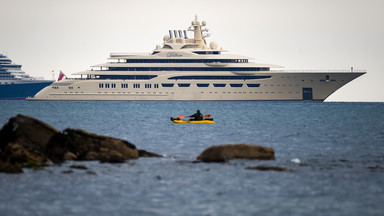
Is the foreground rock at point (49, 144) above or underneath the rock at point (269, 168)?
above

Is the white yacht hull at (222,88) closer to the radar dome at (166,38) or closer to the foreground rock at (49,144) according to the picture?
the radar dome at (166,38)

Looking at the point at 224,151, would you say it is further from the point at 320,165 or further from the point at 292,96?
the point at 292,96

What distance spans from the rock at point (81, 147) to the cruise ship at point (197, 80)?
76760mm

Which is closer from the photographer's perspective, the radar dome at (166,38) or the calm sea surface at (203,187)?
the calm sea surface at (203,187)

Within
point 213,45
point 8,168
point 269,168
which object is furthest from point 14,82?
point 269,168

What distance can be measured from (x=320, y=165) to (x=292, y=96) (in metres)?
78.5

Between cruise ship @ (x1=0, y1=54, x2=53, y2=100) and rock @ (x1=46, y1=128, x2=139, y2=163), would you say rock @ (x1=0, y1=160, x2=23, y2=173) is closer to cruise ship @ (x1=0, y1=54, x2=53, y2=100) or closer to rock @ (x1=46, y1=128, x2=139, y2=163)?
rock @ (x1=46, y1=128, x2=139, y2=163)

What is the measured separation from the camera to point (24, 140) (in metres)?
23.7

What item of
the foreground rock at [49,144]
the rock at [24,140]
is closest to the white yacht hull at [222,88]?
the foreground rock at [49,144]

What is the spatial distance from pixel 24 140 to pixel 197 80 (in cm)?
7882

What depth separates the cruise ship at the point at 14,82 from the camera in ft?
438

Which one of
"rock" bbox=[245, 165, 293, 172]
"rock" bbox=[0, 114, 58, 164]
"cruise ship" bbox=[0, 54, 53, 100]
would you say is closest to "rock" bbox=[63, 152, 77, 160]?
"rock" bbox=[0, 114, 58, 164]

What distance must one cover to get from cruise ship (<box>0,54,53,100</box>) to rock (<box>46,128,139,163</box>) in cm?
11205

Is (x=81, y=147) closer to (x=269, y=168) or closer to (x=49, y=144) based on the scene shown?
(x=49, y=144)
